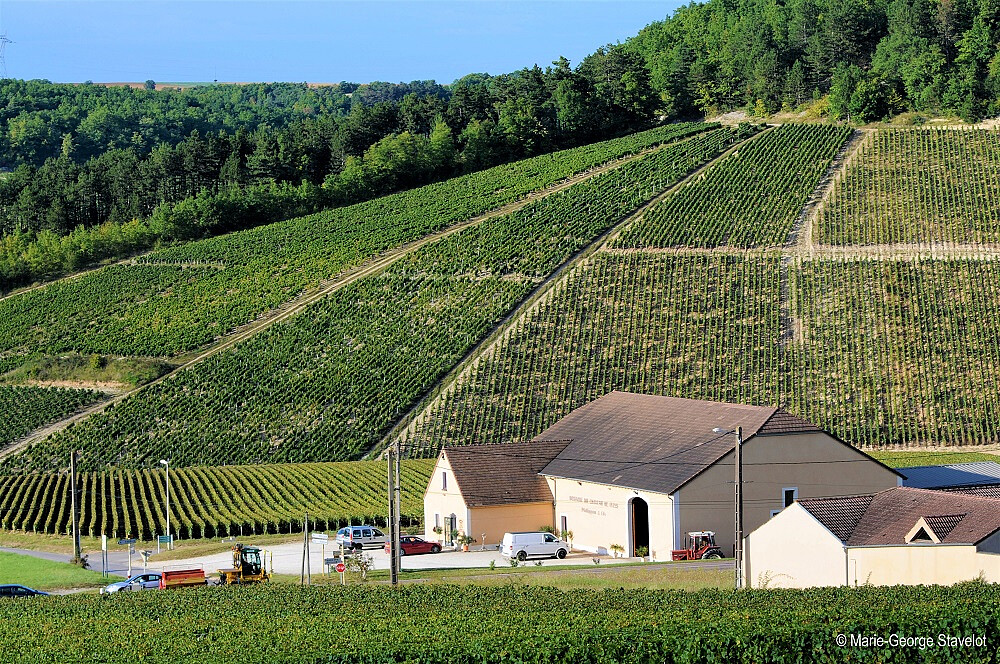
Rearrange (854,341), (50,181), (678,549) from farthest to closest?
1. (50,181)
2. (854,341)
3. (678,549)

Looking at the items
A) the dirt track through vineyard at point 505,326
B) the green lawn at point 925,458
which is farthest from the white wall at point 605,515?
the dirt track through vineyard at point 505,326

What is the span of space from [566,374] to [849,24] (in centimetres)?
5956

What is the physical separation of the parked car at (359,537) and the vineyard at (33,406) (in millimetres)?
32655

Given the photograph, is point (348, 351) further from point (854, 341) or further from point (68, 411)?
point (854, 341)

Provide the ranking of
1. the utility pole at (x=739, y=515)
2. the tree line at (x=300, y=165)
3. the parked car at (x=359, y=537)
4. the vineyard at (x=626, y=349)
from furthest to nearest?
the tree line at (x=300, y=165), the vineyard at (x=626, y=349), the parked car at (x=359, y=537), the utility pole at (x=739, y=515)

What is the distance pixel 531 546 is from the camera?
39938 millimetres

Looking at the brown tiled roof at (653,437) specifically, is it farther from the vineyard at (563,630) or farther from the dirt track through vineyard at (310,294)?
the dirt track through vineyard at (310,294)

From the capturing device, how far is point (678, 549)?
127 feet

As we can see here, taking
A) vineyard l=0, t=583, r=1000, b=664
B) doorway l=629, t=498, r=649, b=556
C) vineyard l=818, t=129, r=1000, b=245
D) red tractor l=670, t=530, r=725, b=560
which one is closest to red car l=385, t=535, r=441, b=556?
doorway l=629, t=498, r=649, b=556

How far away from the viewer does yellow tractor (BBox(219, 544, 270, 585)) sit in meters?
34.6

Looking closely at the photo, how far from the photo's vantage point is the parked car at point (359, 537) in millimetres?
42219

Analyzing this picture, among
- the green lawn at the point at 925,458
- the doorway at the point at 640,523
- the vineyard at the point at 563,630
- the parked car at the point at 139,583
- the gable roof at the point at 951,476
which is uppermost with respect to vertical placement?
the green lawn at the point at 925,458

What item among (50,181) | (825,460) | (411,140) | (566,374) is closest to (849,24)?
(411,140)

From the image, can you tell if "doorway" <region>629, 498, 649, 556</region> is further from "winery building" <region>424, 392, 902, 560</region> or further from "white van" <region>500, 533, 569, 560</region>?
"white van" <region>500, 533, 569, 560</region>
